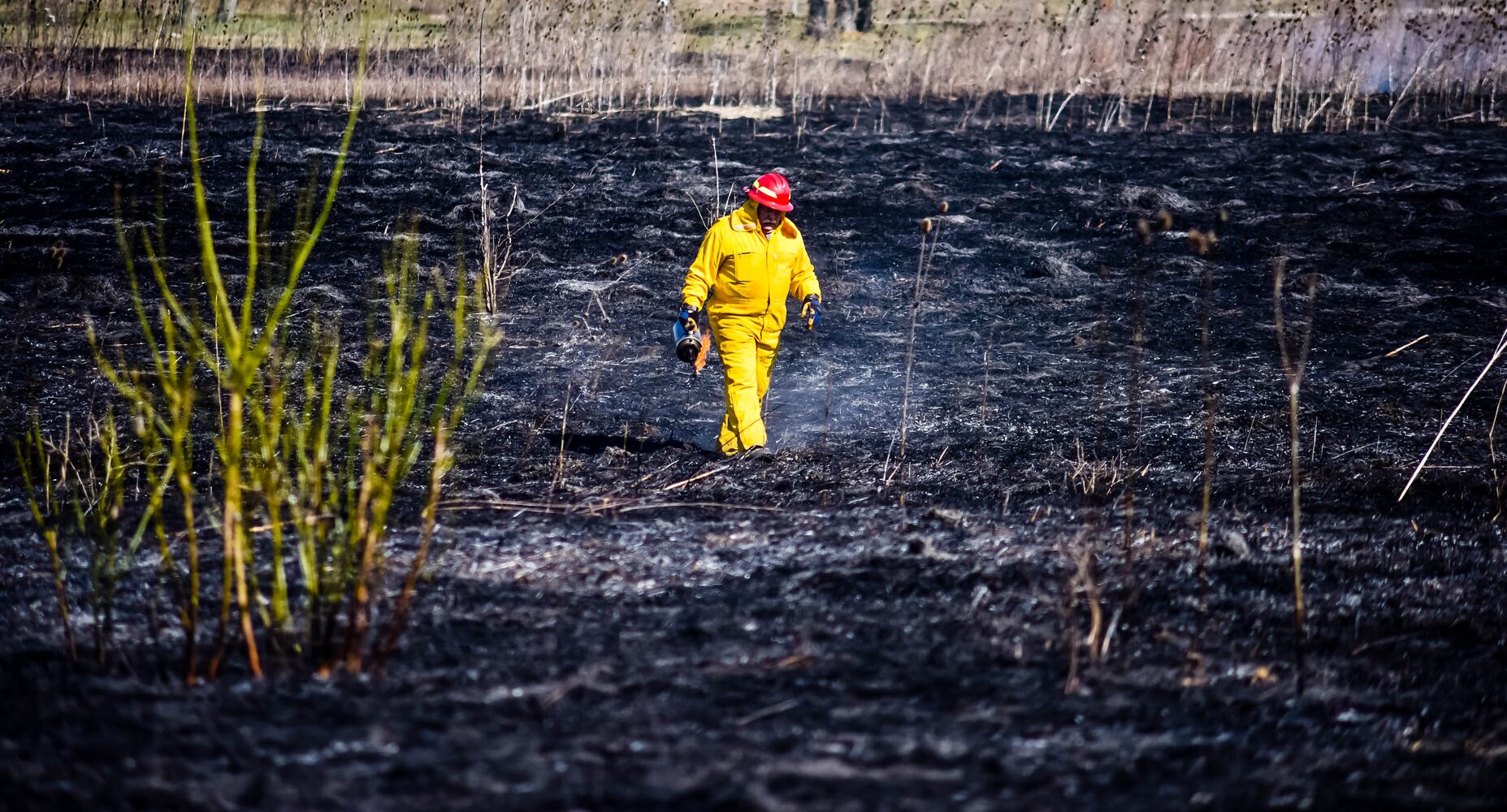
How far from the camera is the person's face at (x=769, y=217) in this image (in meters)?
6.21

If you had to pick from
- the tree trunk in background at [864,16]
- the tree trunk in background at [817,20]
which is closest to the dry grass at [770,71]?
the tree trunk in background at [817,20]

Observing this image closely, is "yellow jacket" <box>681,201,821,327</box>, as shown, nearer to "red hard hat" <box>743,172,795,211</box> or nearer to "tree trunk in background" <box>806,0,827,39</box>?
"red hard hat" <box>743,172,795,211</box>

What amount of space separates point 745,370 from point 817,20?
1929 centimetres

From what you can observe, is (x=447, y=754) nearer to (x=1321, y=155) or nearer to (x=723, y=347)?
(x=723, y=347)

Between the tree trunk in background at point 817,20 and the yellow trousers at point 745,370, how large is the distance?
17026 millimetres

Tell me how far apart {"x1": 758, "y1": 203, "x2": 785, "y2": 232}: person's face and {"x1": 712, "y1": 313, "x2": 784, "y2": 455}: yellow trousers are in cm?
44

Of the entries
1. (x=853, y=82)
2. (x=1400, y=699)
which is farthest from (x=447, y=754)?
(x=853, y=82)

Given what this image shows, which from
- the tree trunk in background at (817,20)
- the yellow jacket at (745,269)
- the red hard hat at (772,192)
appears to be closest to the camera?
the red hard hat at (772,192)

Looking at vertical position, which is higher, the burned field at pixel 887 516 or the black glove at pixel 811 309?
the black glove at pixel 811 309

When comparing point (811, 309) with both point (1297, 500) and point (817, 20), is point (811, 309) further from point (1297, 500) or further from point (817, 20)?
point (817, 20)

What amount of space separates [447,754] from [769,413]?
405cm

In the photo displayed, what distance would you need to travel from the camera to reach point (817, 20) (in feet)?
79.7

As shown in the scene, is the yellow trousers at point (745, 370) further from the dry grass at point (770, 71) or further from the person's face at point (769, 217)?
the dry grass at point (770, 71)

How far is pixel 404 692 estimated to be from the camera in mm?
3496
